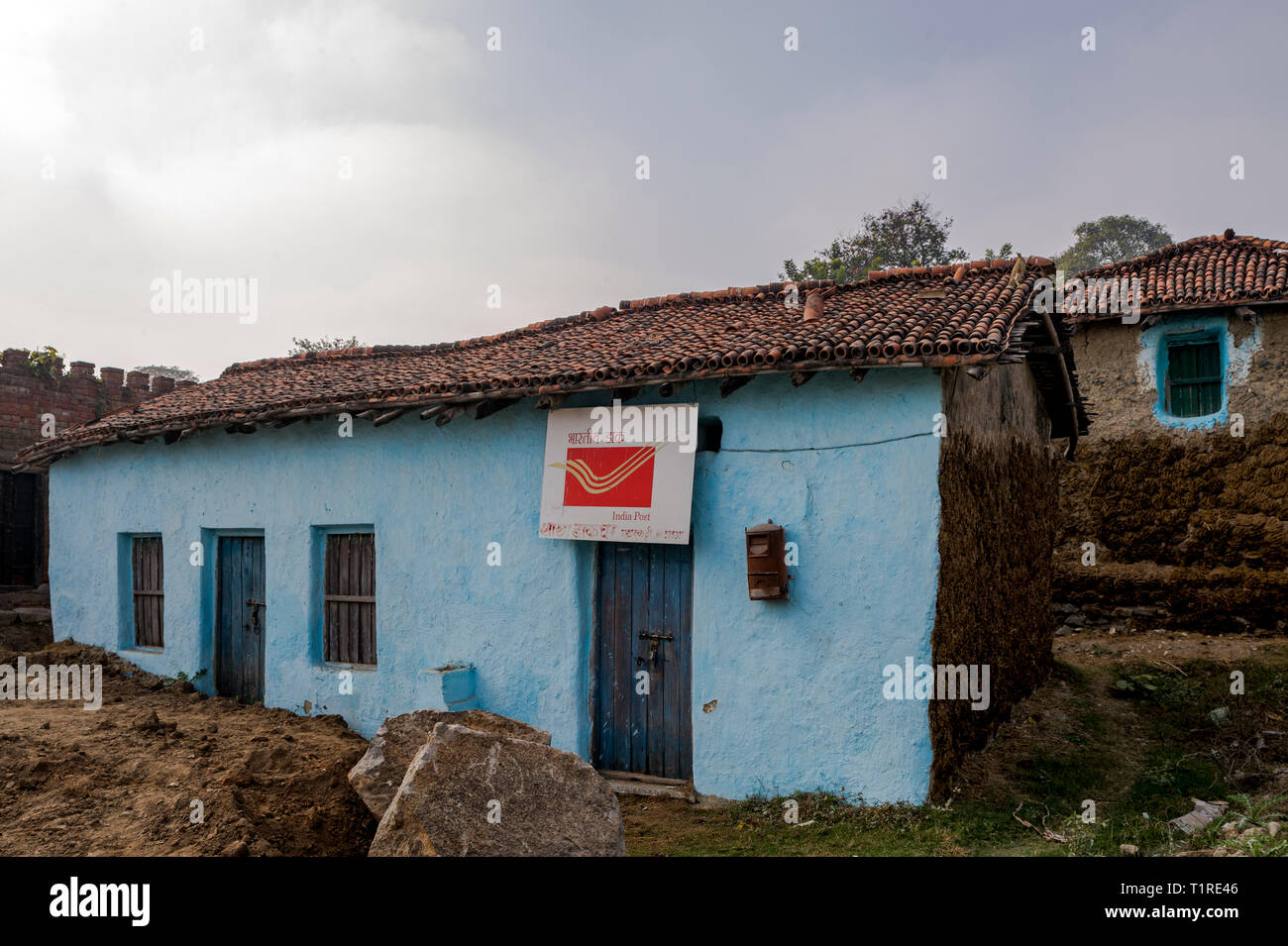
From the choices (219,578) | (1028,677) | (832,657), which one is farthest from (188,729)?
(1028,677)

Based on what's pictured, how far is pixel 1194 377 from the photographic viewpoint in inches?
498

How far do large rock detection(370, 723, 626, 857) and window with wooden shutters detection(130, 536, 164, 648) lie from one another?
8.05 meters

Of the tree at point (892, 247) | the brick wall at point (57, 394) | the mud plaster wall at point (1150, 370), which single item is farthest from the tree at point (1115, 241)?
the brick wall at point (57, 394)

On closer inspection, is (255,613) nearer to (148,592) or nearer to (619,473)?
(148,592)

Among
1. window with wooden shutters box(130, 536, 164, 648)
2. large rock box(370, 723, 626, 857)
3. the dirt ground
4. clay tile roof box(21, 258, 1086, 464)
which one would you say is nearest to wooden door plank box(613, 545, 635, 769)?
clay tile roof box(21, 258, 1086, 464)

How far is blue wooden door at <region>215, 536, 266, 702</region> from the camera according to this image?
34.4 ft

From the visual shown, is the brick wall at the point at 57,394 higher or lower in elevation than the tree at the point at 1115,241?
lower

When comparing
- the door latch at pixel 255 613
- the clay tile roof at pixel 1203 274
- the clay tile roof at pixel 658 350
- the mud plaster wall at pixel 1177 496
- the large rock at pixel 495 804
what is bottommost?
the large rock at pixel 495 804

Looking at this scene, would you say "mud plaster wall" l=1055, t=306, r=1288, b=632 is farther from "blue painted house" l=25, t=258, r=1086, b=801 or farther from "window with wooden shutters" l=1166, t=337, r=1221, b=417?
"blue painted house" l=25, t=258, r=1086, b=801

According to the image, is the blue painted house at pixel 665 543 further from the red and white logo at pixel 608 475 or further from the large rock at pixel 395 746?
the large rock at pixel 395 746

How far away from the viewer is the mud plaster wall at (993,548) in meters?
6.83

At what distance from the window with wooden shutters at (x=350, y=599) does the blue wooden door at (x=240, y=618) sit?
118 cm

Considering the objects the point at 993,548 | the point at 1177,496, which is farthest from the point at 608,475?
the point at 1177,496

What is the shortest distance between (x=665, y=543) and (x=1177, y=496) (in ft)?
29.3
